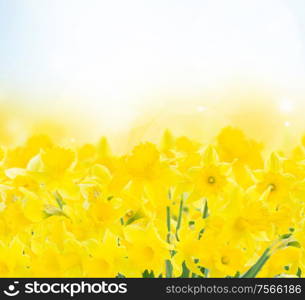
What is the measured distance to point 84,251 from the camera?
358mm

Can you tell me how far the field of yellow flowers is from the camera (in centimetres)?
36

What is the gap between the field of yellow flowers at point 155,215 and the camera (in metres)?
0.36

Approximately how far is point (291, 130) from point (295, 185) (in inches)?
10.0

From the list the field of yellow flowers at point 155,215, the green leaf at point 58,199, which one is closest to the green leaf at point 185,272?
the field of yellow flowers at point 155,215

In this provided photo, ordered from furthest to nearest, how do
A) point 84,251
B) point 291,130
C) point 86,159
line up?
point 291,130 → point 86,159 → point 84,251

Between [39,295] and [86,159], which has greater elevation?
[86,159]

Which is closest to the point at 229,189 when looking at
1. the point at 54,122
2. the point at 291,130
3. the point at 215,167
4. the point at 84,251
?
the point at 215,167

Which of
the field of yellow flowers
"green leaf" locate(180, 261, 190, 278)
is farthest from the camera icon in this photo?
"green leaf" locate(180, 261, 190, 278)

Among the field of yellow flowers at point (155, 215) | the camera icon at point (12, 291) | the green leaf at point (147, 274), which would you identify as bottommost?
the camera icon at point (12, 291)

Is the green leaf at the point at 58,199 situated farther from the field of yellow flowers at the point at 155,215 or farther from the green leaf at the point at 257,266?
the green leaf at the point at 257,266

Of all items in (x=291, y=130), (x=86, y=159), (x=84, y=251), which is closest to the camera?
(x=84, y=251)

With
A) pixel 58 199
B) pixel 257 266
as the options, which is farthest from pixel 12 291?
pixel 257 266

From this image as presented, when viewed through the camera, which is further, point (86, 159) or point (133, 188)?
point (86, 159)

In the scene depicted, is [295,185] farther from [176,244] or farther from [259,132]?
[259,132]
